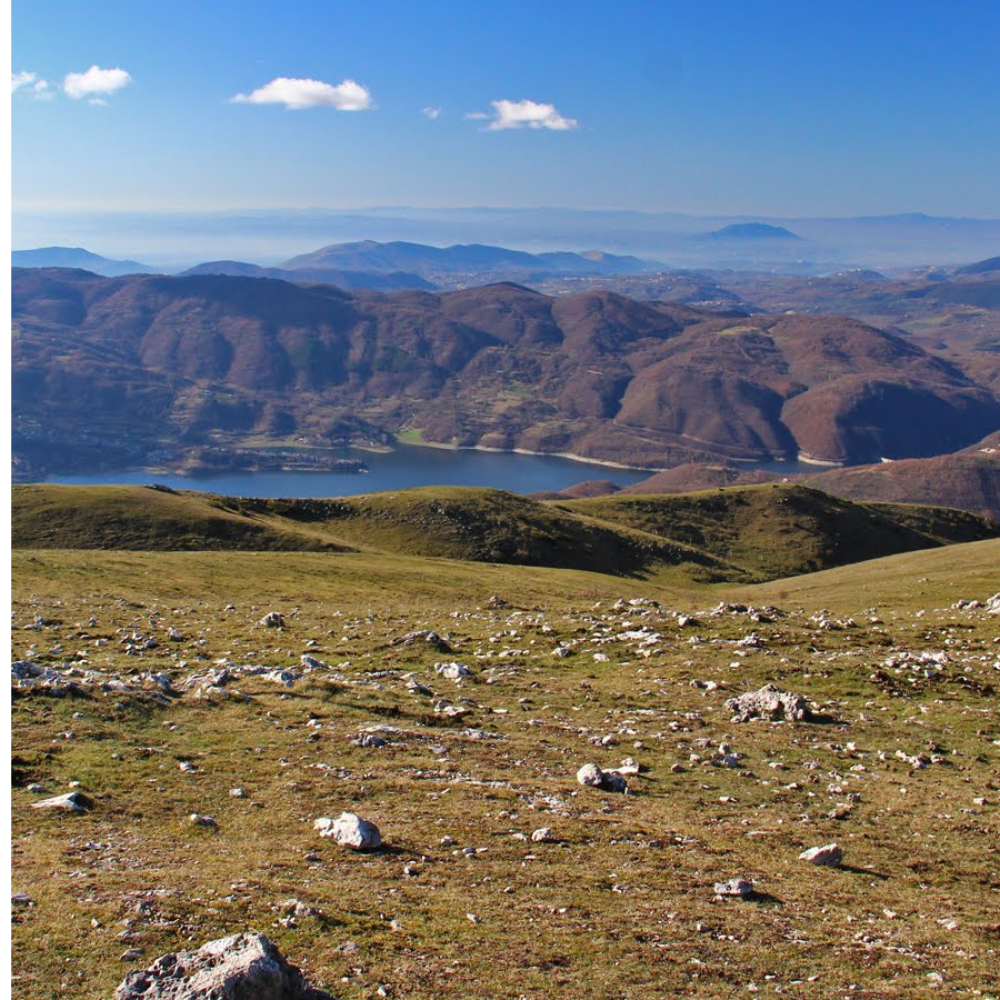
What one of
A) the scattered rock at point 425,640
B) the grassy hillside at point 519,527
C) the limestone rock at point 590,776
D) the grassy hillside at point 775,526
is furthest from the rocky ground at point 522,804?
the grassy hillside at point 775,526

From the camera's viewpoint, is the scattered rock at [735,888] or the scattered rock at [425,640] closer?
the scattered rock at [735,888]

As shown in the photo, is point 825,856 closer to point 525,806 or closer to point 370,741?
point 525,806

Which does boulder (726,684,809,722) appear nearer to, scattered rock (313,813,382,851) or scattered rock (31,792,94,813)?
scattered rock (313,813,382,851)

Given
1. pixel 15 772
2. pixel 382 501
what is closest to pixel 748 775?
pixel 15 772

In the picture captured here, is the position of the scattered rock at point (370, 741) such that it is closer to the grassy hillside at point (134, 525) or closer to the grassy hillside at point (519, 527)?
the grassy hillside at point (134, 525)

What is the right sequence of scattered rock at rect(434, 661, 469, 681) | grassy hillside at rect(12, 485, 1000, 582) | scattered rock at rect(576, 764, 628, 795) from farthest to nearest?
grassy hillside at rect(12, 485, 1000, 582)
scattered rock at rect(434, 661, 469, 681)
scattered rock at rect(576, 764, 628, 795)

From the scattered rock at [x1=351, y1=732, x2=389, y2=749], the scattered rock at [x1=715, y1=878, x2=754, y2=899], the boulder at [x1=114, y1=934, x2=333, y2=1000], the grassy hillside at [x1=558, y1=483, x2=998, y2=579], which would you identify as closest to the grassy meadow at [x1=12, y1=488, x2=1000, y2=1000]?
the scattered rock at [x1=351, y1=732, x2=389, y2=749]

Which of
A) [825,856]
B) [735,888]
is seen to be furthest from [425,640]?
[735,888]
